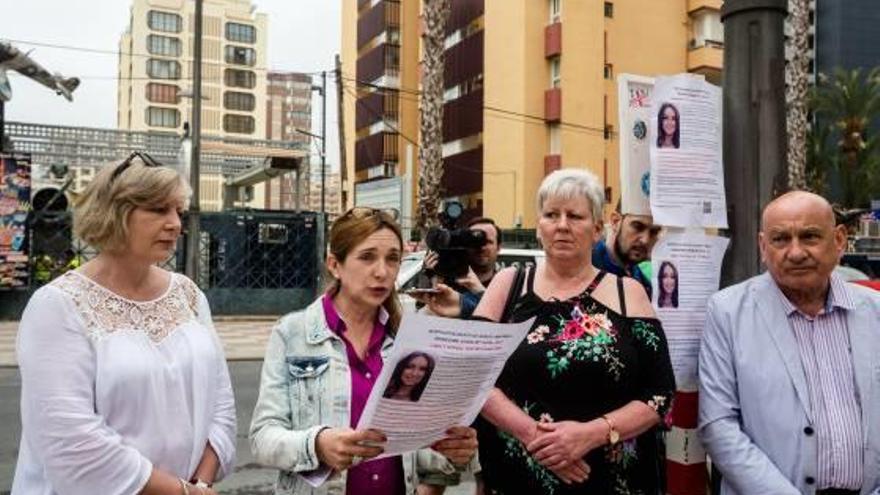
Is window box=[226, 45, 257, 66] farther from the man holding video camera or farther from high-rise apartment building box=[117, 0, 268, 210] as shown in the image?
the man holding video camera

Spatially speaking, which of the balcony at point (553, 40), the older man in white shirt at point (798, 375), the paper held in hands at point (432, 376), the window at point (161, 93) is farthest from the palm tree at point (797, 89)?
the window at point (161, 93)

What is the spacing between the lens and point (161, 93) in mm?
97938

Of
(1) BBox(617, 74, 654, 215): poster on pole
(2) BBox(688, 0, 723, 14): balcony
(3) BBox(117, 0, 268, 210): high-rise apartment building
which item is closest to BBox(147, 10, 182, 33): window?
(3) BBox(117, 0, 268, 210): high-rise apartment building

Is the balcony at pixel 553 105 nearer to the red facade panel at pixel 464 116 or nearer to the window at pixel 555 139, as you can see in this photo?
the window at pixel 555 139

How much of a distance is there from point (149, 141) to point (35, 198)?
13391mm

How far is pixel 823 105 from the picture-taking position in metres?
33.3

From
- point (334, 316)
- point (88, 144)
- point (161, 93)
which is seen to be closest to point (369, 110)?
point (88, 144)

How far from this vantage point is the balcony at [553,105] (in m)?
29.8

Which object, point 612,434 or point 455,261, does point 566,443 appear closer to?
point 612,434

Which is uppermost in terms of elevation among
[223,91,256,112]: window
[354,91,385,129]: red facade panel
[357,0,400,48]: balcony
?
[223,91,256,112]: window

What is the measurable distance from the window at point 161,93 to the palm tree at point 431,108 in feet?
283

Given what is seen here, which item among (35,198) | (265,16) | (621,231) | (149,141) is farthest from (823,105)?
(265,16)

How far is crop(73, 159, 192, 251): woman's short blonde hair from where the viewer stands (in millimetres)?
2389

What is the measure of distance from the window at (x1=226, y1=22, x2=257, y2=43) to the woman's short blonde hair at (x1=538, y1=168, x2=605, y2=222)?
107 metres
